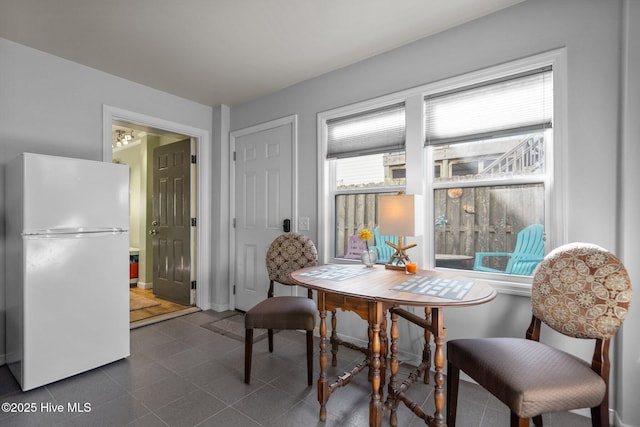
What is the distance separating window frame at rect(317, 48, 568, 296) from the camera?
182 cm

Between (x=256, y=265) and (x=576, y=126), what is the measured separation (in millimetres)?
3047

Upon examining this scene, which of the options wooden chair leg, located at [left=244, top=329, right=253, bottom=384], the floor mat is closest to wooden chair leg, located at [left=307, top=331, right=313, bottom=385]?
wooden chair leg, located at [left=244, top=329, right=253, bottom=384]

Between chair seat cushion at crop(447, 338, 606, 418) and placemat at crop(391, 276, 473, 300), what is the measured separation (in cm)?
28

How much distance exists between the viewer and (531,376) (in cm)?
122

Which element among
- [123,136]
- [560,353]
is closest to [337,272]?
[560,353]

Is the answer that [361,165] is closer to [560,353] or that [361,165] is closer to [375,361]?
[375,361]

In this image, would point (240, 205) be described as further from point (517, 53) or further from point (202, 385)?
point (517, 53)

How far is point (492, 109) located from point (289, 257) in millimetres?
1914

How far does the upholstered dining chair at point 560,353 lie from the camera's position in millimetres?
1184

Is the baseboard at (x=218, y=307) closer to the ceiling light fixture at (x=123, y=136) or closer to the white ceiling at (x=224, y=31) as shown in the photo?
the white ceiling at (x=224, y=31)

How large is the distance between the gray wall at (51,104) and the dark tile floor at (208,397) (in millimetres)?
963

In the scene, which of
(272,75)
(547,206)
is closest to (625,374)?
(547,206)

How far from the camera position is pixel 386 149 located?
257cm

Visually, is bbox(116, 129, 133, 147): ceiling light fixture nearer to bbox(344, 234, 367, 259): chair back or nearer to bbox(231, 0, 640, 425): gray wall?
bbox(344, 234, 367, 259): chair back
